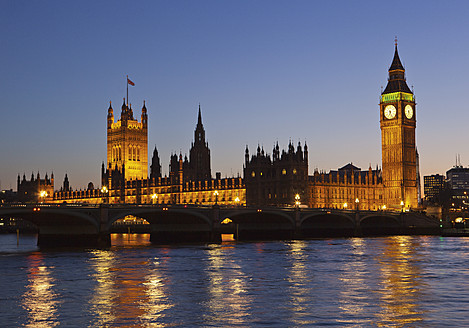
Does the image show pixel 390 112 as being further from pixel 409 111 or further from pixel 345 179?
pixel 345 179

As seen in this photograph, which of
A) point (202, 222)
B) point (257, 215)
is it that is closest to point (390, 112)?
point (257, 215)

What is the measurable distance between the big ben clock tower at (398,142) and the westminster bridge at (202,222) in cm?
3160

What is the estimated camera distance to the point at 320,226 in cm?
12412

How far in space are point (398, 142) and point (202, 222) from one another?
85276 millimetres

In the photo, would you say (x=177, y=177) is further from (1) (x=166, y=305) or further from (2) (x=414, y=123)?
(1) (x=166, y=305)

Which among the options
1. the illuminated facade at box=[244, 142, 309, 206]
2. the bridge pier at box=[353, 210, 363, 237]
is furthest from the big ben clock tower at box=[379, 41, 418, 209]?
the bridge pier at box=[353, 210, 363, 237]

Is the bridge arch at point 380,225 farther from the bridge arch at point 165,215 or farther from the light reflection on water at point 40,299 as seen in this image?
the light reflection on water at point 40,299

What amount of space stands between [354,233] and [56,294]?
86.5m

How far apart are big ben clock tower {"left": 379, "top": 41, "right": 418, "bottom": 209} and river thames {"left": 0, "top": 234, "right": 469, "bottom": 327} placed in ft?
338

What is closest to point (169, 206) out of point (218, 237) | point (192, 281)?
point (218, 237)

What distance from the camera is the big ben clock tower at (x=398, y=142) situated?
16662 cm

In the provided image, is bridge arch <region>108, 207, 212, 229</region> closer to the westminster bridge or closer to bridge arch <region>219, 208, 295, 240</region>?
the westminster bridge

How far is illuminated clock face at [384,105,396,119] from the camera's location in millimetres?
169500

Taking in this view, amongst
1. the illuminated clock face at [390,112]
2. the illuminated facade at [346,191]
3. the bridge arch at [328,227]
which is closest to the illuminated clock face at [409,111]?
the illuminated clock face at [390,112]
